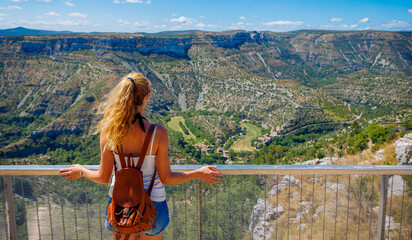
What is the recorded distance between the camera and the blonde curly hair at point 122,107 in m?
1.44

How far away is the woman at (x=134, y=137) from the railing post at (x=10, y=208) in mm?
1190

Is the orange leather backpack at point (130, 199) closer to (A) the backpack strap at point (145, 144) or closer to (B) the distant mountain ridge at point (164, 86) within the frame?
(A) the backpack strap at point (145, 144)

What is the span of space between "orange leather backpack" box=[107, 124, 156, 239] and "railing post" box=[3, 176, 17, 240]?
1367 mm

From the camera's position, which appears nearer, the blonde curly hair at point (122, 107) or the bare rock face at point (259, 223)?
the blonde curly hair at point (122, 107)

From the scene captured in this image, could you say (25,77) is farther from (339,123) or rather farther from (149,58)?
(339,123)

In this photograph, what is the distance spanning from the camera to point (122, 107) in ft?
4.81

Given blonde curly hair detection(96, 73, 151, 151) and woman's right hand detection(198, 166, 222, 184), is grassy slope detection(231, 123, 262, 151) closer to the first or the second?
woman's right hand detection(198, 166, 222, 184)

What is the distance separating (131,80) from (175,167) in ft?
2.89

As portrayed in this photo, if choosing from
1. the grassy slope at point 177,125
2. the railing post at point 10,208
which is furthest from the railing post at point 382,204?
the grassy slope at point 177,125

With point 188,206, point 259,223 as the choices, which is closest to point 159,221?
point 188,206

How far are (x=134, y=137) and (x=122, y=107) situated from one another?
0.17 meters

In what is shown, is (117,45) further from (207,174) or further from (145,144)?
(145,144)

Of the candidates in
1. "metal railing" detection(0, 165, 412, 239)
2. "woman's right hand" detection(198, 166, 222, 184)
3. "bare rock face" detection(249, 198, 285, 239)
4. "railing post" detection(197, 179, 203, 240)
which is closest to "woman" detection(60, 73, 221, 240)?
"woman's right hand" detection(198, 166, 222, 184)

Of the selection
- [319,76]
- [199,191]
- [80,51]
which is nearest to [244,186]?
[199,191]
